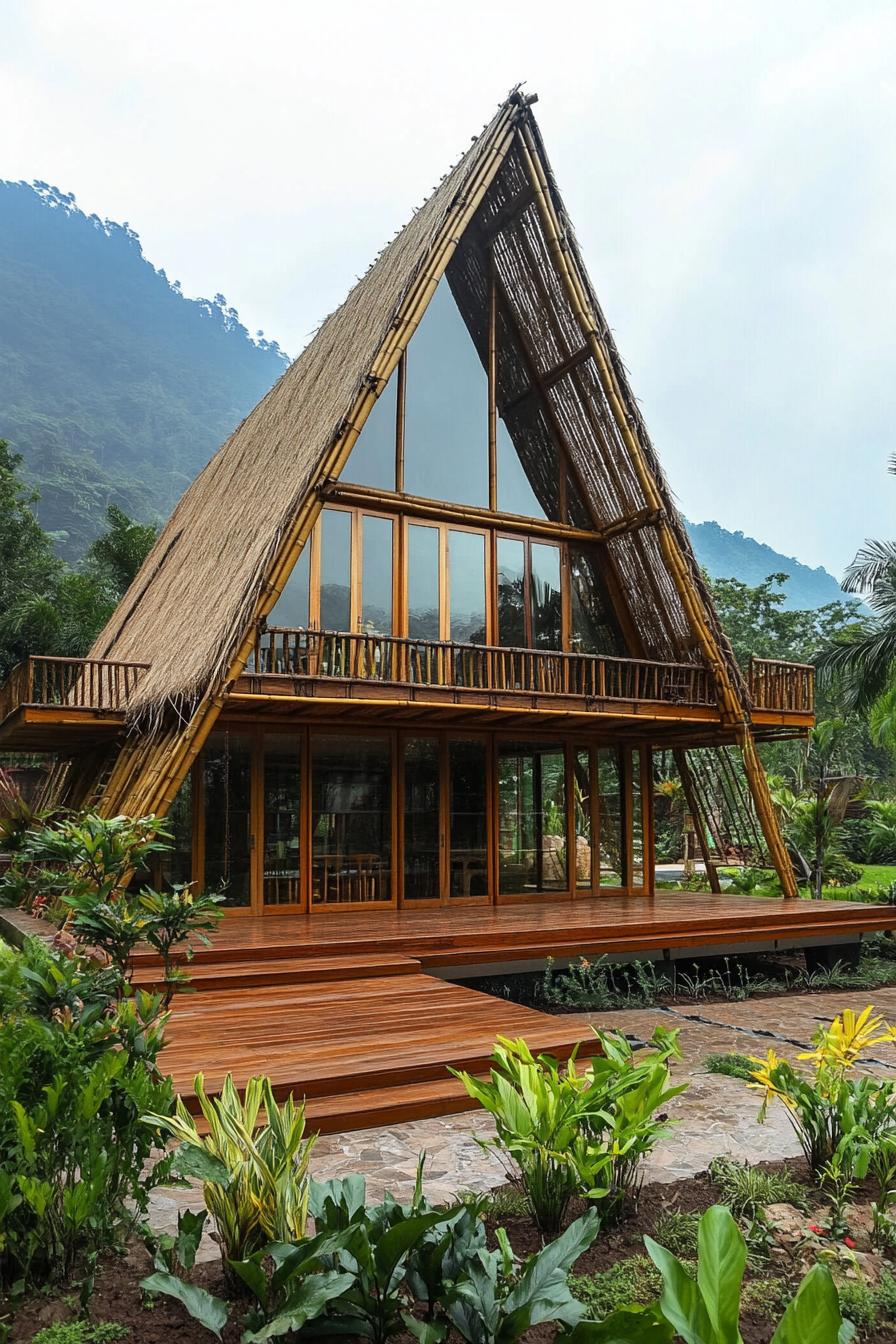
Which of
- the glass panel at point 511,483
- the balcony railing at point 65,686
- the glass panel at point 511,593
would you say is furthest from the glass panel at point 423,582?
the balcony railing at point 65,686

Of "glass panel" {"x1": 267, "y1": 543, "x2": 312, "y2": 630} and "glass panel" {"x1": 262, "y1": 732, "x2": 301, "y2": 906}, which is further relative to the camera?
"glass panel" {"x1": 262, "y1": 732, "x2": 301, "y2": 906}

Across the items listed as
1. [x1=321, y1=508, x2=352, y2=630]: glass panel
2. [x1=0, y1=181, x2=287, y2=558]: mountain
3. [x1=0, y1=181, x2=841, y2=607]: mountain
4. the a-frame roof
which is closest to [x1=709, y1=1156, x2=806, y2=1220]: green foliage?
the a-frame roof

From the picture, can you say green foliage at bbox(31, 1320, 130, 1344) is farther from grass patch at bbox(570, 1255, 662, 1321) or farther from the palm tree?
the palm tree

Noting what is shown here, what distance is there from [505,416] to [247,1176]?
A: 1027 cm

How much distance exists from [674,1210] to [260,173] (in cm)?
14167

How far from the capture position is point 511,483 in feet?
38.1

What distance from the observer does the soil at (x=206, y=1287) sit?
103 inches

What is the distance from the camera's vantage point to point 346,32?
61.9 meters

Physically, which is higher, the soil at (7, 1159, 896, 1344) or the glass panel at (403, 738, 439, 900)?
the glass panel at (403, 738, 439, 900)

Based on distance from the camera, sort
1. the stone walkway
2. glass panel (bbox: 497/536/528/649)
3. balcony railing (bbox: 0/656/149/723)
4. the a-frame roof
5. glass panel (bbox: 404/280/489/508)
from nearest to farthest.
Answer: the stone walkway
the a-frame roof
balcony railing (bbox: 0/656/149/723)
glass panel (bbox: 404/280/489/508)
glass panel (bbox: 497/536/528/649)

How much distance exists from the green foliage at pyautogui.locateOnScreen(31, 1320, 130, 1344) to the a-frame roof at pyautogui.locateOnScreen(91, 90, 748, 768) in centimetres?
612

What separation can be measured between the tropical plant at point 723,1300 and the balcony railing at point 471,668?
6.72m

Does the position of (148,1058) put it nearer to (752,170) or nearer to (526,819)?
(526,819)

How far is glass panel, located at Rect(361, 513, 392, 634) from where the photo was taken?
407 inches
